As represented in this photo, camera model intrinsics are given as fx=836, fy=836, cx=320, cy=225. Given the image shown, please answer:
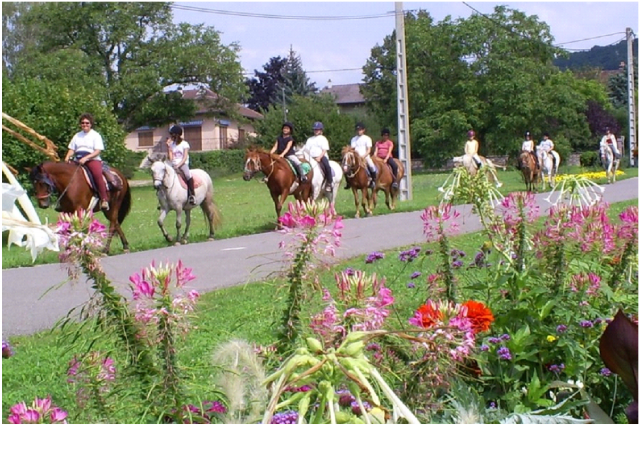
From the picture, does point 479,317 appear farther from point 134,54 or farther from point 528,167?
point 134,54

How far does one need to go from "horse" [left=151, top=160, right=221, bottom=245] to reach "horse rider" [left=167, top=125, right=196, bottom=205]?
0.29ft

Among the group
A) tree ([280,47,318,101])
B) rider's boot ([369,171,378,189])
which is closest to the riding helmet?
rider's boot ([369,171,378,189])

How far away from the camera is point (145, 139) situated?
5422 centimetres

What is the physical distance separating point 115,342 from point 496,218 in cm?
188

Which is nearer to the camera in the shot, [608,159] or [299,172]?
[299,172]

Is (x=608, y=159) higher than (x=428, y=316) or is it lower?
lower

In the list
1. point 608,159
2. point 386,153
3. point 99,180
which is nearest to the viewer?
point 99,180

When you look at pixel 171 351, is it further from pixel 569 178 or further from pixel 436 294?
pixel 569 178

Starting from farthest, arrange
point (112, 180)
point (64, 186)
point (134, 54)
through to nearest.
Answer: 1. point (134, 54)
2. point (112, 180)
3. point (64, 186)

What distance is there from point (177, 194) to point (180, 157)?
740 millimetres

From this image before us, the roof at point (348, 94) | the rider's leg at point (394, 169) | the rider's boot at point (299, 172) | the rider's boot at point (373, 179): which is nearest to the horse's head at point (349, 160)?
the rider's boot at point (373, 179)

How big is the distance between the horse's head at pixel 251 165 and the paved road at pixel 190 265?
120 cm

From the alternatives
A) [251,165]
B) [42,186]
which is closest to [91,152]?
[42,186]

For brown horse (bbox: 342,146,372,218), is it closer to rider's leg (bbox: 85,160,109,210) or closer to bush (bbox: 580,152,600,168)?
rider's leg (bbox: 85,160,109,210)
